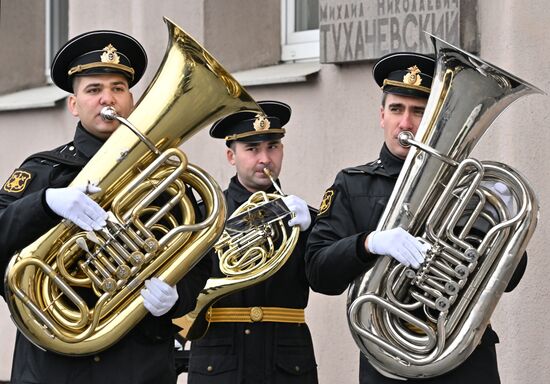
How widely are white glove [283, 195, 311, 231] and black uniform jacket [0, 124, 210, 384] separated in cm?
93

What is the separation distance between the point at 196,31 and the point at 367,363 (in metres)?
4.30

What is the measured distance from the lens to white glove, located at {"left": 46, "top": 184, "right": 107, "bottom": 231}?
16.7ft

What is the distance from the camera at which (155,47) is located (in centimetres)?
961

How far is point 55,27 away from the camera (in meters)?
11.4

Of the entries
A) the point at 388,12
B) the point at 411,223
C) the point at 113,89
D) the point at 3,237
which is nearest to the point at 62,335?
the point at 3,237

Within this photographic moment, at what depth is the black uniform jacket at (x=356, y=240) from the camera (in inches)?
212

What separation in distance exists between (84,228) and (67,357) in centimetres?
55

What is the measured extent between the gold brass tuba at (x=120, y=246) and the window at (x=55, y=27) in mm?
6192

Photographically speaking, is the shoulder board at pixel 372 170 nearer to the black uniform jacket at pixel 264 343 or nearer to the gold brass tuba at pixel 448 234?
the gold brass tuba at pixel 448 234

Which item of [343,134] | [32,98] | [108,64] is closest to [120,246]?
[108,64]

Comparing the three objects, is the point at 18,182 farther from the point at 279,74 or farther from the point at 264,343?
the point at 279,74

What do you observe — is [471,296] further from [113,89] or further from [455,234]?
[113,89]

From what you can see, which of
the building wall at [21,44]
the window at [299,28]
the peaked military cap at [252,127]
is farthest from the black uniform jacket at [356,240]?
the building wall at [21,44]

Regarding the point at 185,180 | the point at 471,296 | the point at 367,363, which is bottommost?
the point at 367,363
